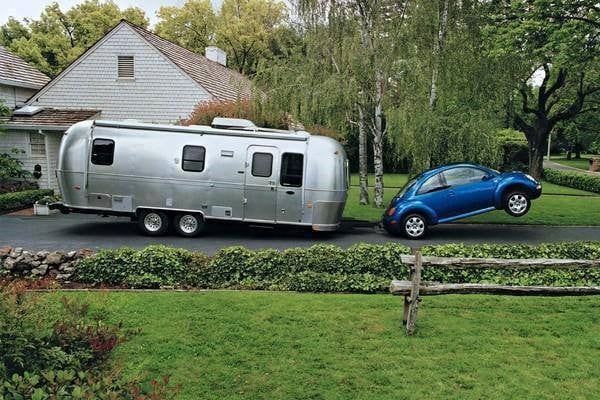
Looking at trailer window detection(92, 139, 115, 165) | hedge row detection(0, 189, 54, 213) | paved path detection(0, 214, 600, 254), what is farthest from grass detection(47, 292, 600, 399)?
hedge row detection(0, 189, 54, 213)

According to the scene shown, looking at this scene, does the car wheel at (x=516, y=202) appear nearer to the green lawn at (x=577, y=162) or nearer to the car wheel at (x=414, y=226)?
the car wheel at (x=414, y=226)

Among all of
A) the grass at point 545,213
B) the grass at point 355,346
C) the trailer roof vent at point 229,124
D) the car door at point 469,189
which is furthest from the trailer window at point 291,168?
the grass at point 355,346

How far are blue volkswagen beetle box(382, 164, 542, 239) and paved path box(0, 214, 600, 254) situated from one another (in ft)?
2.01

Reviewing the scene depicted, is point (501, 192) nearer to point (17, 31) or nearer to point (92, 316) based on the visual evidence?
point (92, 316)

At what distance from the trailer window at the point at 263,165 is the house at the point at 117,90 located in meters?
7.87

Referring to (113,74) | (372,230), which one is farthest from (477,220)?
(113,74)

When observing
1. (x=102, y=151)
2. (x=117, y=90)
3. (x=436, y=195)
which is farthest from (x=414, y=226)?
(x=117, y=90)

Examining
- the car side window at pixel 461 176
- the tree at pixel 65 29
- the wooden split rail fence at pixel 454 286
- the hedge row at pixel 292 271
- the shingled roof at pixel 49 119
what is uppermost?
the tree at pixel 65 29

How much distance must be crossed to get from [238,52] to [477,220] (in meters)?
32.9

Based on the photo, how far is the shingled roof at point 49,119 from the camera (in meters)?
19.2

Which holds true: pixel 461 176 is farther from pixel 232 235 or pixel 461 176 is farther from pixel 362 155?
pixel 232 235

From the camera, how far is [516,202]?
42.9ft

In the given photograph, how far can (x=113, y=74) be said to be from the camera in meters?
20.3

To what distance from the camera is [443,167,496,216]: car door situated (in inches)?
510
